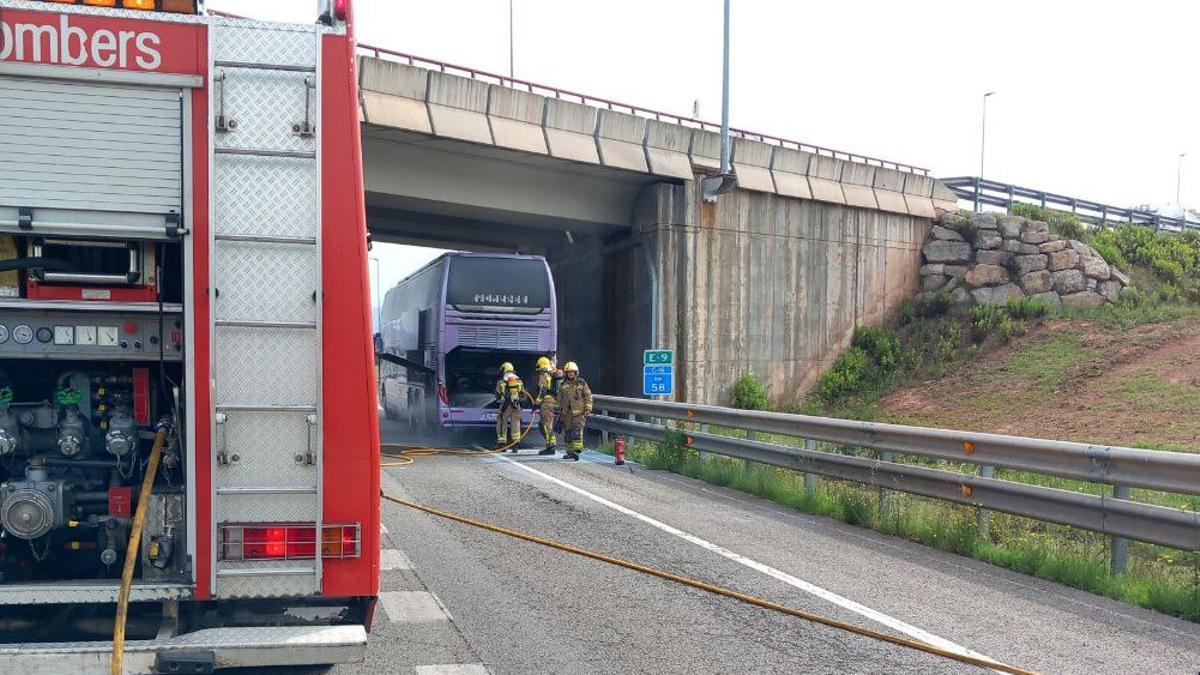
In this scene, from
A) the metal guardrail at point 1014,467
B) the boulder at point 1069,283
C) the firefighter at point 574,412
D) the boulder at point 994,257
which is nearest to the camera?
the metal guardrail at point 1014,467

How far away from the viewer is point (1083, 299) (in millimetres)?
32094

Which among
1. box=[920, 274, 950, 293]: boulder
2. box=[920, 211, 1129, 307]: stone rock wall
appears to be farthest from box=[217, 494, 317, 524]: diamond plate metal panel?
box=[920, 274, 950, 293]: boulder

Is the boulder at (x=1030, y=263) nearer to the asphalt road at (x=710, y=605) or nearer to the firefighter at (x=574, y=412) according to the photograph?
the firefighter at (x=574, y=412)

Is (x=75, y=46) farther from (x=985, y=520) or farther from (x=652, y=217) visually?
(x=652, y=217)

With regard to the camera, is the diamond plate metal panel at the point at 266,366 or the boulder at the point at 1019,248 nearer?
the diamond plate metal panel at the point at 266,366

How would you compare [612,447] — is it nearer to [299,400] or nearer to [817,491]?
[817,491]

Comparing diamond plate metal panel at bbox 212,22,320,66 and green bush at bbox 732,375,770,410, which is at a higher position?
diamond plate metal panel at bbox 212,22,320,66

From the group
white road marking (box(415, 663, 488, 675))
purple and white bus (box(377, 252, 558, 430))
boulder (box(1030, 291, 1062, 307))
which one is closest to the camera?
white road marking (box(415, 663, 488, 675))

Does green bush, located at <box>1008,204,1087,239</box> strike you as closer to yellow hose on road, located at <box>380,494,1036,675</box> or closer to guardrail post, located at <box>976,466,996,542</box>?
guardrail post, located at <box>976,466,996,542</box>

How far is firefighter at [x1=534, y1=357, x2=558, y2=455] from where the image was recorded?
17062 mm

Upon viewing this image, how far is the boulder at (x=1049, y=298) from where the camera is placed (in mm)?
31844

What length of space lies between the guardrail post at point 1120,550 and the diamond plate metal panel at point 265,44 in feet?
20.8

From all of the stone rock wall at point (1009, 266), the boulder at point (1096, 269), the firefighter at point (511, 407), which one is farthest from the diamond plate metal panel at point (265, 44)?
the boulder at point (1096, 269)

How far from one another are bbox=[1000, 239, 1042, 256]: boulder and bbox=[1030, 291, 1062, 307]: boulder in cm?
134
